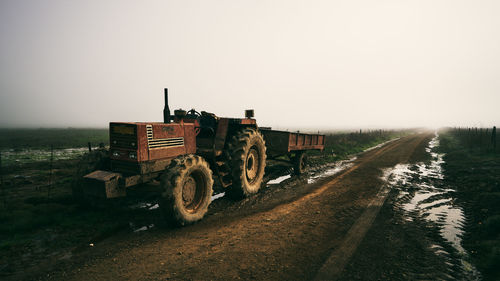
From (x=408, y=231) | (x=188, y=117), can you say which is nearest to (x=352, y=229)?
(x=408, y=231)

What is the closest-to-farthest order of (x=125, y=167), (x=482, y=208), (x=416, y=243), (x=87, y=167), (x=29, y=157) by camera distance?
(x=416, y=243) < (x=125, y=167) < (x=87, y=167) < (x=482, y=208) < (x=29, y=157)

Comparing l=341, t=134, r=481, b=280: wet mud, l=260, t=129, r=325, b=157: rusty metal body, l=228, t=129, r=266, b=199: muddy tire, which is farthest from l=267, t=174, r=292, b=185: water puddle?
l=341, t=134, r=481, b=280: wet mud

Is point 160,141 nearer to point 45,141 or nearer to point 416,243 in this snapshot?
point 416,243

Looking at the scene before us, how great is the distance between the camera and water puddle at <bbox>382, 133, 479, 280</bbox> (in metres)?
3.77

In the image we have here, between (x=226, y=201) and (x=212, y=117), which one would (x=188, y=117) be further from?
(x=226, y=201)

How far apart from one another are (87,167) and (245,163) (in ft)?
12.0

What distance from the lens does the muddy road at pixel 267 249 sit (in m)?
3.01

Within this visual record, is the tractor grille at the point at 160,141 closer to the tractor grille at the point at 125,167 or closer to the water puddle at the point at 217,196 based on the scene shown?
the tractor grille at the point at 125,167

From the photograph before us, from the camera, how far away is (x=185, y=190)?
14.9 ft

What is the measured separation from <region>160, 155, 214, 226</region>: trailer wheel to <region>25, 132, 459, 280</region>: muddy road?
0.28 m

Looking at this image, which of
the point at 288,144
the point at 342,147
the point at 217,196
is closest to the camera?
the point at 217,196

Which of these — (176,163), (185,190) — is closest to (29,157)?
(185,190)

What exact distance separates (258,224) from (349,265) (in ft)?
6.20

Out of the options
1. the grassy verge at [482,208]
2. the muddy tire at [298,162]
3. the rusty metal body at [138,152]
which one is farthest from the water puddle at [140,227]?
the muddy tire at [298,162]
